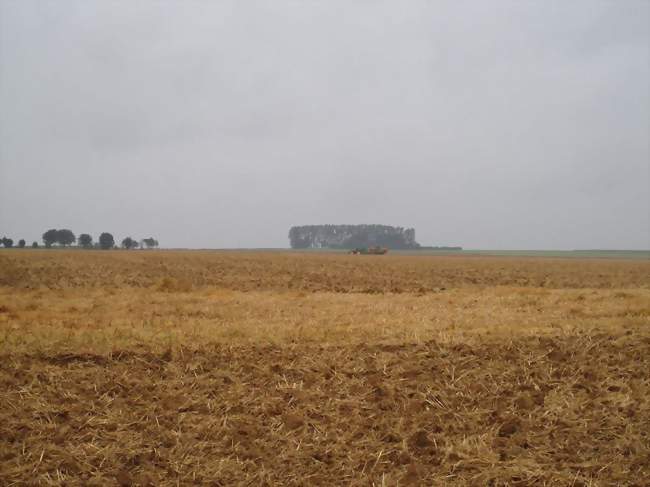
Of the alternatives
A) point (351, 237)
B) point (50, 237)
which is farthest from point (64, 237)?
point (351, 237)

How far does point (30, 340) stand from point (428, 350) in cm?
735

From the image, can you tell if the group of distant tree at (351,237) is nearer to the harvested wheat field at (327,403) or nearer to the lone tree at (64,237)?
the lone tree at (64,237)

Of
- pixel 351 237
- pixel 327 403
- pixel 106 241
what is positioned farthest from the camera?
pixel 351 237

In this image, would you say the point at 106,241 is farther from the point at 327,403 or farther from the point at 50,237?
the point at 327,403

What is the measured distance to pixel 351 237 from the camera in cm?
15462

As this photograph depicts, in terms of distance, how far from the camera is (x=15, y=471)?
6.42 meters

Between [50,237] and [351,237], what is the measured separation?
8177 cm

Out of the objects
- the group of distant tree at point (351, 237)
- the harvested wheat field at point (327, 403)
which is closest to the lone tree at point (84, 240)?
the group of distant tree at point (351, 237)

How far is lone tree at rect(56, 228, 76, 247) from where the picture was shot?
370 ft

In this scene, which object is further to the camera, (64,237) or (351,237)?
(351,237)

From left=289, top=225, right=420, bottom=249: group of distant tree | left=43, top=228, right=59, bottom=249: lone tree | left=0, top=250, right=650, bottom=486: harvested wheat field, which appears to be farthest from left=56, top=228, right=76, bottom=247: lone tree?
left=0, top=250, right=650, bottom=486: harvested wheat field

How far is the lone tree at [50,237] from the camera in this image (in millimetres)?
110438

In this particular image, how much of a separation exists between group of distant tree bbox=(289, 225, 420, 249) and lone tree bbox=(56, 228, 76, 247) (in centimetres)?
6367

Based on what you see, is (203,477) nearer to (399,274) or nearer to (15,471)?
(15,471)
